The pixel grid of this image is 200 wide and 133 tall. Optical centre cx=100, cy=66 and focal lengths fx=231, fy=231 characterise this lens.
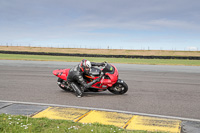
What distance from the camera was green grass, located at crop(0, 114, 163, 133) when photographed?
15.5 ft

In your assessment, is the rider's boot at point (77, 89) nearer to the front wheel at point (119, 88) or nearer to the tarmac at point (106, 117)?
the front wheel at point (119, 88)

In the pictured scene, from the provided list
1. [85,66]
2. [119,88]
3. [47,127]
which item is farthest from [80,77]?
[47,127]

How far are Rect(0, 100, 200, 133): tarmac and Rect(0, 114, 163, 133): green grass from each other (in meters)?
0.47

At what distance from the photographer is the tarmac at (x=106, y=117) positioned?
5250mm

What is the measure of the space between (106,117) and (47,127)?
1.61 metres

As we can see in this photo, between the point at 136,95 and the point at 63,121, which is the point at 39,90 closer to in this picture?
the point at 136,95

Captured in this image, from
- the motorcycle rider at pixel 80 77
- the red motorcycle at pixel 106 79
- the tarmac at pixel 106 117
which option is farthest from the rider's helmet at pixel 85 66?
the tarmac at pixel 106 117

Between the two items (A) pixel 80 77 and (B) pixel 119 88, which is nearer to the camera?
(A) pixel 80 77

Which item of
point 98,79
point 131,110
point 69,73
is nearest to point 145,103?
point 131,110

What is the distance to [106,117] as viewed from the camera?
5.91 metres

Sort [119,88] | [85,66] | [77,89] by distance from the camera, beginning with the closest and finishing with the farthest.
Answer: [85,66], [77,89], [119,88]

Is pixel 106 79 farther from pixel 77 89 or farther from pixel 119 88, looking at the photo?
pixel 77 89

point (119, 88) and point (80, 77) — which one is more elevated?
point (80, 77)

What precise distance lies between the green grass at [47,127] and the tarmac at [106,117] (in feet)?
1.56
